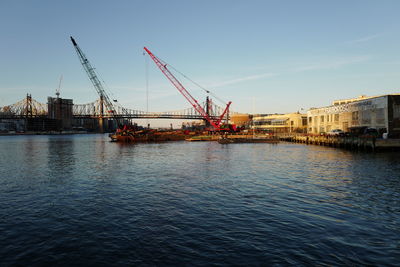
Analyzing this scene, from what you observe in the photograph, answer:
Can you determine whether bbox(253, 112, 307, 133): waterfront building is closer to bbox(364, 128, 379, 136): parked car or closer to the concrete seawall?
the concrete seawall

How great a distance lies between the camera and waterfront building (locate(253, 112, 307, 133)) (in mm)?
164750

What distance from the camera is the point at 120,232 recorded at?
55.5ft

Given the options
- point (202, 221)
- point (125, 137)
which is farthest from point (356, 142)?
point (125, 137)

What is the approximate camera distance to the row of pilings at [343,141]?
6732 cm

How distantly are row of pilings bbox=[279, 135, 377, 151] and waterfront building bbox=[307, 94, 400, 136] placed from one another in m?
9.16

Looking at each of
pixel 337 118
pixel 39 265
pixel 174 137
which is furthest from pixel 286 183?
pixel 174 137

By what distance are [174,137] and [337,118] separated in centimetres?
8409

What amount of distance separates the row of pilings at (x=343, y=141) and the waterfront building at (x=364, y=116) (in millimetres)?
9158

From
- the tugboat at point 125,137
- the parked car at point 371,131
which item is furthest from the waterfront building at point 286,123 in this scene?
the tugboat at point 125,137

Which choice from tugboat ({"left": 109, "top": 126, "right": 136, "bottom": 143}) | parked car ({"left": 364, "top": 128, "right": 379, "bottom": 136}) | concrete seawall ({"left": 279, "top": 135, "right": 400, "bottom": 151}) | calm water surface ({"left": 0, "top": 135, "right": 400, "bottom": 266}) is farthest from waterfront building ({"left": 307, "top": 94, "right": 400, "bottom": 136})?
tugboat ({"left": 109, "top": 126, "right": 136, "bottom": 143})

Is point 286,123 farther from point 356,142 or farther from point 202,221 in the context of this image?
point 202,221

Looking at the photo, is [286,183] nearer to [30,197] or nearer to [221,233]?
[221,233]

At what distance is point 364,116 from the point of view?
85.5 metres

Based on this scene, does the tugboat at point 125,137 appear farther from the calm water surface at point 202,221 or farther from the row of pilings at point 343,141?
the calm water surface at point 202,221
